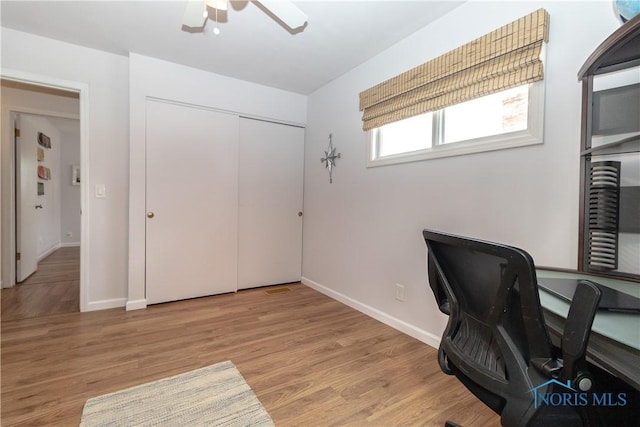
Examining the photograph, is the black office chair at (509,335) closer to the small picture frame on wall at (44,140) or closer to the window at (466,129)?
the window at (466,129)

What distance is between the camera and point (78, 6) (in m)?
2.04

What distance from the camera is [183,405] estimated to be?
4.76 feet

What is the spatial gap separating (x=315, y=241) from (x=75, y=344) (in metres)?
2.35

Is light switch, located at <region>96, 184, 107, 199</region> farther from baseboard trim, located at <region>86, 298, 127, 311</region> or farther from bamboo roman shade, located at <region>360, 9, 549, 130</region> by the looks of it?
bamboo roman shade, located at <region>360, 9, 549, 130</region>

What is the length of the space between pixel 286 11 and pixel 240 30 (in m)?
0.85

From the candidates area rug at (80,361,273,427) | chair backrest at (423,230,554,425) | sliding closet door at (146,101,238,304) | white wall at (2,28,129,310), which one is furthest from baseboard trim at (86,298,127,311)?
chair backrest at (423,230,554,425)

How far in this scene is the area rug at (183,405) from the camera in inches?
53.0

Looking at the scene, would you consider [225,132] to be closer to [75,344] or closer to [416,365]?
[75,344]

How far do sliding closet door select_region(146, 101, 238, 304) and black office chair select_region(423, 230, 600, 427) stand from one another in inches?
102

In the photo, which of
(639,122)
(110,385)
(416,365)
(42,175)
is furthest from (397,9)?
(42,175)

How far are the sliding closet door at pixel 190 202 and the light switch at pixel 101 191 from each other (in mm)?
392

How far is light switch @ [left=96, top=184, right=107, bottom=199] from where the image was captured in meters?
2.71

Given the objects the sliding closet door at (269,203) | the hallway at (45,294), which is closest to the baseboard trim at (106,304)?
the hallway at (45,294)

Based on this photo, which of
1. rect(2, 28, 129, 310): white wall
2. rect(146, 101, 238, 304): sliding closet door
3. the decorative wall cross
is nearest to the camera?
rect(2, 28, 129, 310): white wall
